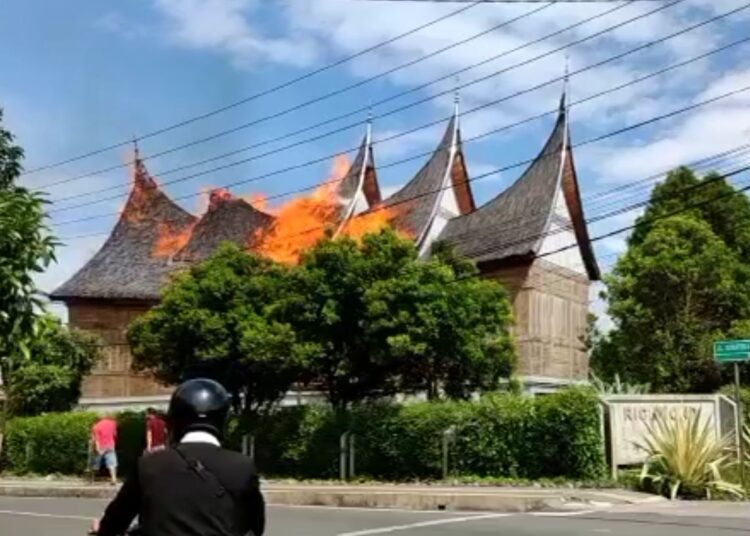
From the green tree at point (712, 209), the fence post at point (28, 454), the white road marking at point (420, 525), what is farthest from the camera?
the green tree at point (712, 209)

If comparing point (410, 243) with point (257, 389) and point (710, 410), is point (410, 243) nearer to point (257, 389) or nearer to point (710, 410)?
point (257, 389)

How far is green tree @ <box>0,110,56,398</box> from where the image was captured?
7.19 metres

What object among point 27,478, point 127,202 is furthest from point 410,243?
point 127,202

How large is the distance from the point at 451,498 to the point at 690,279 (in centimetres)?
1548

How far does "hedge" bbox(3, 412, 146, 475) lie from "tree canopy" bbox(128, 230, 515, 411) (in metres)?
2.29

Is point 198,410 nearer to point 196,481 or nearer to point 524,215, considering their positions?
point 196,481

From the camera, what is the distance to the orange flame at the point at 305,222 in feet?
118

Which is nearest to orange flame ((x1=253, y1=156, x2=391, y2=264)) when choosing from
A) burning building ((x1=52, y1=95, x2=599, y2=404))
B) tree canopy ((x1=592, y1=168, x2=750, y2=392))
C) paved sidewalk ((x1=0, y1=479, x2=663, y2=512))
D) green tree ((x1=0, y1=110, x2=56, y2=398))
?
burning building ((x1=52, y1=95, x2=599, y2=404))

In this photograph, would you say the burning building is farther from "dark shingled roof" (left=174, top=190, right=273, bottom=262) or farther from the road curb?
the road curb

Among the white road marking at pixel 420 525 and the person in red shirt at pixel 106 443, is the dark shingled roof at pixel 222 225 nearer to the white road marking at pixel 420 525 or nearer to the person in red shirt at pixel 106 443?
the person in red shirt at pixel 106 443

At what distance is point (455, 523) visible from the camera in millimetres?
14695

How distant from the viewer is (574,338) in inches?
1363

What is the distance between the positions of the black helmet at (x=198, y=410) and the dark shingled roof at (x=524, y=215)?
28633mm

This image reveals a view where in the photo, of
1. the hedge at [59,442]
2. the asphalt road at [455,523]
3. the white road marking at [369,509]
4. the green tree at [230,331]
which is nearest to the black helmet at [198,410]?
the asphalt road at [455,523]
